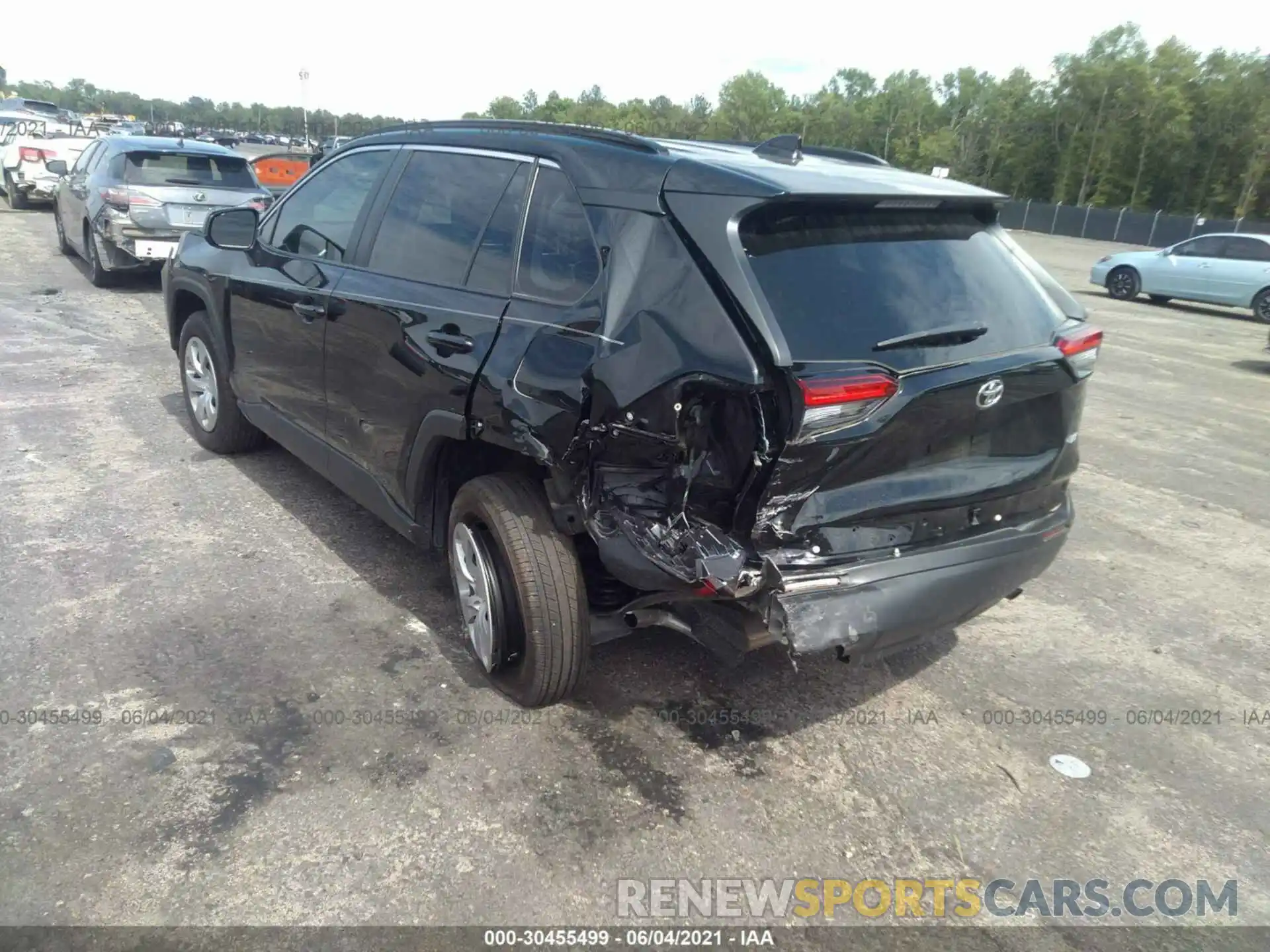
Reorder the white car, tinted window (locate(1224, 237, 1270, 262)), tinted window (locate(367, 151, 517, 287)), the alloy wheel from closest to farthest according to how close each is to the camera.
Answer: tinted window (locate(367, 151, 517, 287)) < the alloy wheel < tinted window (locate(1224, 237, 1270, 262)) < the white car

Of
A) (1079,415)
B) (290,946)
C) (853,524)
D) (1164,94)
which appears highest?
(1164,94)

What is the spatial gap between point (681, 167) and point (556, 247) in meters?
0.53

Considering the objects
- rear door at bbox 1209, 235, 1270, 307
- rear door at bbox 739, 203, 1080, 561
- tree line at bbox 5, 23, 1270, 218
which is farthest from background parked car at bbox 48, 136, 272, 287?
tree line at bbox 5, 23, 1270, 218

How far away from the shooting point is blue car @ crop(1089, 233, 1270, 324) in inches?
652

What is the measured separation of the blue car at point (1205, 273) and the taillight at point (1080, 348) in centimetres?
1605

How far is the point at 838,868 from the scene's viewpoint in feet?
8.98

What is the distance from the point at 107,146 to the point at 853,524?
1168 centimetres

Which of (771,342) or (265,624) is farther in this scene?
(265,624)

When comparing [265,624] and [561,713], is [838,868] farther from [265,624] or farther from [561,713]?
[265,624]

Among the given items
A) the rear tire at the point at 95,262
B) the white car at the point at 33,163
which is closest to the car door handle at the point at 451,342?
the rear tire at the point at 95,262

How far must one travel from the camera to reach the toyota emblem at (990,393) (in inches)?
115

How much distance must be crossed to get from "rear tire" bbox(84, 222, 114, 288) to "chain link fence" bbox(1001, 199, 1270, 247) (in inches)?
1396

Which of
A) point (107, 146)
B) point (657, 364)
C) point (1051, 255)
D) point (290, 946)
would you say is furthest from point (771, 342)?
point (1051, 255)

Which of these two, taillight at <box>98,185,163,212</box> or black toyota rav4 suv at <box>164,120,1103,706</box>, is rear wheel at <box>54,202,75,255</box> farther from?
black toyota rav4 suv at <box>164,120,1103,706</box>
